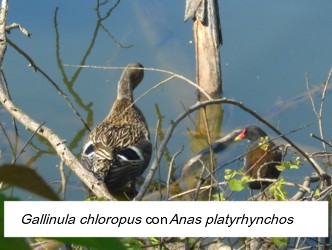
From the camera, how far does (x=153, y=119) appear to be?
6.04 meters

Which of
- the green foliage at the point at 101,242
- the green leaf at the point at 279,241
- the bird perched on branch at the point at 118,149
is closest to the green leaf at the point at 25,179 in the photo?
the green foliage at the point at 101,242

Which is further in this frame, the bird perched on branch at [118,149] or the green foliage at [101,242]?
the bird perched on branch at [118,149]

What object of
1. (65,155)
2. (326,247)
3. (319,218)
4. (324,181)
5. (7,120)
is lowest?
(7,120)

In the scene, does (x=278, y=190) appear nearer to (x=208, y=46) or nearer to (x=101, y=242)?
(x=101, y=242)

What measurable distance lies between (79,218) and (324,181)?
4.31 ft

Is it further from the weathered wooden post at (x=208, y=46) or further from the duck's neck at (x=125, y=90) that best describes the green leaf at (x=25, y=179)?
the weathered wooden post at (x=208, y=46)

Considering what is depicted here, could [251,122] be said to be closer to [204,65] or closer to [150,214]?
[204,65]

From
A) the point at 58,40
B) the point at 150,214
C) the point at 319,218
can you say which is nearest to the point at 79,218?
the point at 150,214
